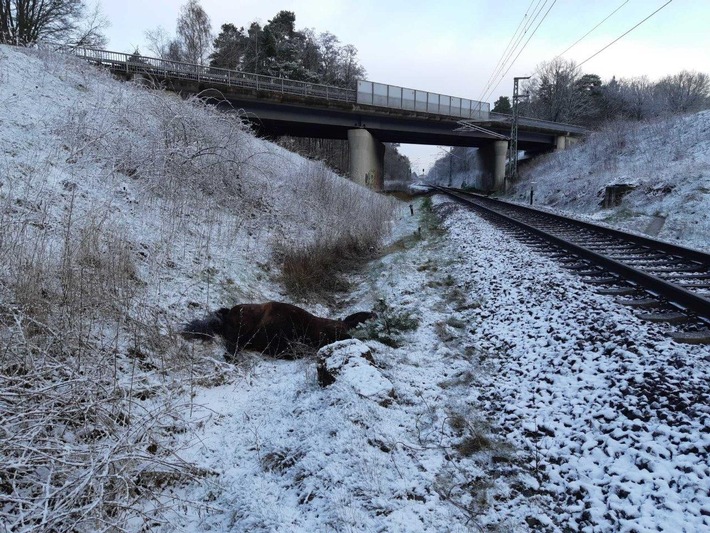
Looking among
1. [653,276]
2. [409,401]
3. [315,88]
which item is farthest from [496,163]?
[409,401]

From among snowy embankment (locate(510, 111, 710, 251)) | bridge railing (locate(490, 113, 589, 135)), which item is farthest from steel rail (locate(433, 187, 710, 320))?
bridge railing (locate(490, 113, 589, 135))

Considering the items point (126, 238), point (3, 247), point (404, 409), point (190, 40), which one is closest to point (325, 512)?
point (404, 409)

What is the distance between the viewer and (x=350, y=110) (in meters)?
29.5

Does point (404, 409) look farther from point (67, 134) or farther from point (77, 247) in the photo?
point (67, 134)

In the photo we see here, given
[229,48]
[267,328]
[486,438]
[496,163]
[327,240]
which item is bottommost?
[486,438]

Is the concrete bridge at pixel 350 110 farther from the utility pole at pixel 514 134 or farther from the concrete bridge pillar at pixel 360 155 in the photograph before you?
the utility pole at pixel 514 134

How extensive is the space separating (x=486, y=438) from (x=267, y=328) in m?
2.88

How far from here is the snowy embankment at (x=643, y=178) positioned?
39.2 feet

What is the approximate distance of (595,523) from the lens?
2.25 m

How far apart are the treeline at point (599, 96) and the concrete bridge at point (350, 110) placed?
101 feet

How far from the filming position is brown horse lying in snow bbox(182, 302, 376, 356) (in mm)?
4922

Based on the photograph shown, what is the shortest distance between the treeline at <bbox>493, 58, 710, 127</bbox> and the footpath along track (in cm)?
6226

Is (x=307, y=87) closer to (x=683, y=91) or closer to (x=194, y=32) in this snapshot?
(x=194, y=32)

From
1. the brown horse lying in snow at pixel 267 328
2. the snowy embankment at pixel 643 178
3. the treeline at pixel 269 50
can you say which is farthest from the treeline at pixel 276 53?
the brown horse lying in snow at pixel 267 328
